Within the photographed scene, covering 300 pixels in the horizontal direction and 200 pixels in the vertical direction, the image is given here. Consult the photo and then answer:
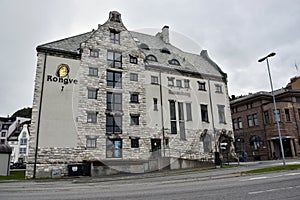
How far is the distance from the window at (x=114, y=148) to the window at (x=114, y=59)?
28.3 ft

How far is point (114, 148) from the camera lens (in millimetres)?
26609

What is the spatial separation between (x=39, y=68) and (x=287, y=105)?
34.4 meters

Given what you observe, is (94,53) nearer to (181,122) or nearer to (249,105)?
(181,122)

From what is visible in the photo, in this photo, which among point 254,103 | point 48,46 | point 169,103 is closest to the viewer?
point 48,46

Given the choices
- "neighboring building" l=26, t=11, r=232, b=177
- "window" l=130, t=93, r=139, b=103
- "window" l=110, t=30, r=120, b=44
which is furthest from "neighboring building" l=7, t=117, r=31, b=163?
"window" l=110, t=30, r=120, b=44

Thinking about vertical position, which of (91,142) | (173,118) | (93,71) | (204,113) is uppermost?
(93,71)

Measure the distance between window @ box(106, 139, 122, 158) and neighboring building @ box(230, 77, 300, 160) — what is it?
77.2ft

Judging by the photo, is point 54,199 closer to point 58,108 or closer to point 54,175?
point 54,175

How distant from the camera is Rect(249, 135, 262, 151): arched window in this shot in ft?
130

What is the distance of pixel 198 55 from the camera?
41.8 meters

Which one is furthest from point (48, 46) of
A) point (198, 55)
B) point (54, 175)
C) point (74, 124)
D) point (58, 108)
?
point (198, 55)

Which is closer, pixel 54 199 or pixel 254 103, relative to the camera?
pixel 54 199

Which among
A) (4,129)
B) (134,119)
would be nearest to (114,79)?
(134,119)

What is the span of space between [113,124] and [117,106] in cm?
205
